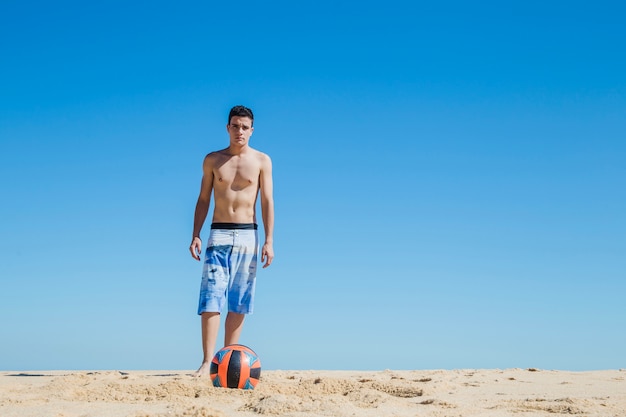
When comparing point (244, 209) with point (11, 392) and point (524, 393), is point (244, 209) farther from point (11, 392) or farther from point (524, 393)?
point (524, 393)

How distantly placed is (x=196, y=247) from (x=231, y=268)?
1.81 feet

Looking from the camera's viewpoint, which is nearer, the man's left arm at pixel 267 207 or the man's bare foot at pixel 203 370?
the man's bare foot at pixel 203 370

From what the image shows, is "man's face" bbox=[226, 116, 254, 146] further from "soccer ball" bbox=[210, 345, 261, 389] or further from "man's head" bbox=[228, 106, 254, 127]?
"soccer ball" bbox=[210, 345, 261, 389]

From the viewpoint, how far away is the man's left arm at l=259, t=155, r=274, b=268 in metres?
7.05

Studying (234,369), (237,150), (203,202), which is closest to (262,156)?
(237,150)

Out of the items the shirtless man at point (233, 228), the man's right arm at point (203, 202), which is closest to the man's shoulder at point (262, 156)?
the shirtless man at point (233, 228)

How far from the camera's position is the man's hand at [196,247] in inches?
276

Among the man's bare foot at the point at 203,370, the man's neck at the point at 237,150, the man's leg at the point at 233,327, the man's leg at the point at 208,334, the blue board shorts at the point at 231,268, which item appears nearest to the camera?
the man's bare foot at the point at 203,370

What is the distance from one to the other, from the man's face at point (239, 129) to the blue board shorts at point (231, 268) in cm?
95

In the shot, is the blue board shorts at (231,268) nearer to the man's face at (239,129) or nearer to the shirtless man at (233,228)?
the shirtless man at (233,228)

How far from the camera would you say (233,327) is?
6.76m

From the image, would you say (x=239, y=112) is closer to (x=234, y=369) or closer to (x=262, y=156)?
(x=262, y=156)

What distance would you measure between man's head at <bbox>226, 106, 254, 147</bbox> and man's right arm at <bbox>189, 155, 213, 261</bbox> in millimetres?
404

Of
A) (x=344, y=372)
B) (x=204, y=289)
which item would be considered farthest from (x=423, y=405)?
(x=344, y=372)
